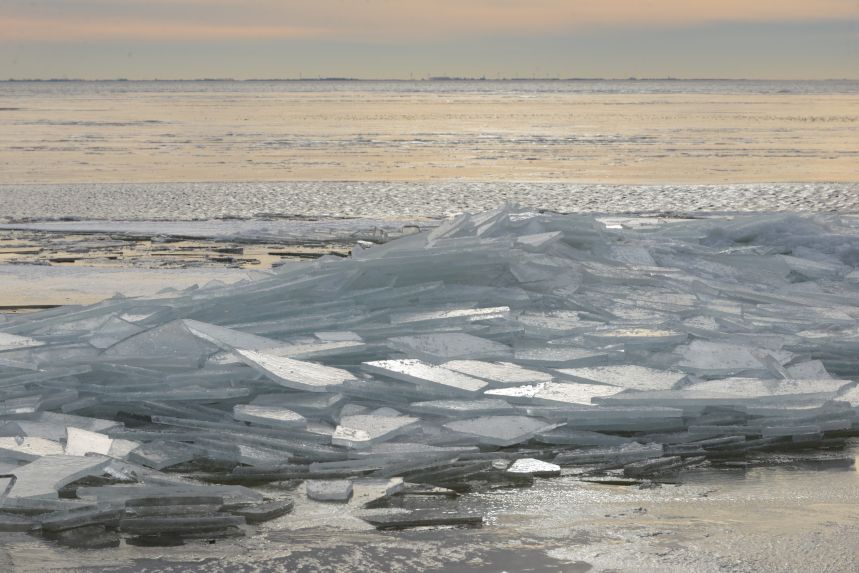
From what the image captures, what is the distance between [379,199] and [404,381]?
36.5ft

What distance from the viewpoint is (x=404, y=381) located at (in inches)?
220

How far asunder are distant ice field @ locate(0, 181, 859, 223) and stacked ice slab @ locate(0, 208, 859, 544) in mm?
7210

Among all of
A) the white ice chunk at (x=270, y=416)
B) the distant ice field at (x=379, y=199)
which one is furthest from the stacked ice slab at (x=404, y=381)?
the distant ice field at (x=379, y=199)

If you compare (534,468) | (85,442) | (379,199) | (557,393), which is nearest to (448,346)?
(557,393)

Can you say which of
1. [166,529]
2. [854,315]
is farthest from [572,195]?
[166,529]

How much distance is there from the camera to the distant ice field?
580 inches

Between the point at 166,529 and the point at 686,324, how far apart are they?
3.63m

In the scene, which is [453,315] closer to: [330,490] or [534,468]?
[534,468]

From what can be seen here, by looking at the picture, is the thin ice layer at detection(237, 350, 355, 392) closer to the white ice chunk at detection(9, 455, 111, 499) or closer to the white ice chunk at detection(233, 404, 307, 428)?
the white ice chunk at detection(233, 404, 307, 428)

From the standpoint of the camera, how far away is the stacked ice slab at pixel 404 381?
15.4ft

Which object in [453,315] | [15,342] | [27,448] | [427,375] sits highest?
[453,315]

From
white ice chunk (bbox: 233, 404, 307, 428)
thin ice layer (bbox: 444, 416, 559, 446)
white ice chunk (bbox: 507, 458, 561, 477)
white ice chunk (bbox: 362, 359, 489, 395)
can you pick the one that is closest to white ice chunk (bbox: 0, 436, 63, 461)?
white ice chunk (bbox: 233, 404, 307, 428)

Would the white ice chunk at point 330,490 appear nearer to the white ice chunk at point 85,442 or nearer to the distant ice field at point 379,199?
the white ice chunk at point 85,442

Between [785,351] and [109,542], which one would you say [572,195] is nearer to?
[785,351]
